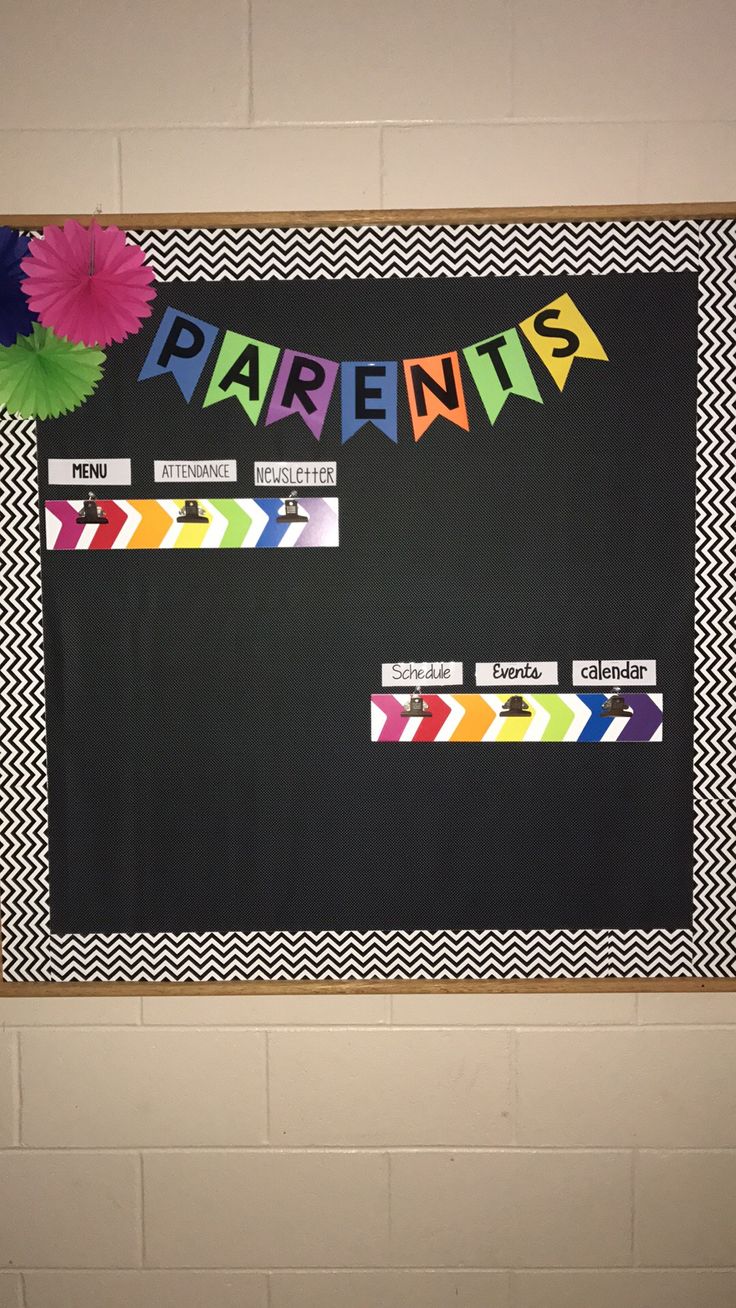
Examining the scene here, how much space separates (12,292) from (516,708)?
111 centimetres

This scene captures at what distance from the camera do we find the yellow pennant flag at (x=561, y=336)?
138cm

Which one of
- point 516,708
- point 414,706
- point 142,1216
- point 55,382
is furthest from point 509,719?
point 142,1216

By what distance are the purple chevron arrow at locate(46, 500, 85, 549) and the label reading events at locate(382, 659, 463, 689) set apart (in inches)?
22.2

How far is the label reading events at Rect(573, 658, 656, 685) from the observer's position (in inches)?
55.7

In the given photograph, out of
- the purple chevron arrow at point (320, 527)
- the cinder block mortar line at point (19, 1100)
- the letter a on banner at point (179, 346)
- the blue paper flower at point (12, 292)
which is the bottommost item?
the cinder block mortar line at point (19, 1100)

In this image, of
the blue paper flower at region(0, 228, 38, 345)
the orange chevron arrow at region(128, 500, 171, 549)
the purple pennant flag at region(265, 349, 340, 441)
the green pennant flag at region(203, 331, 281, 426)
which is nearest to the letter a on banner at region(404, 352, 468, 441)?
the purple pennant flag at region(265, 349, 340, 441)

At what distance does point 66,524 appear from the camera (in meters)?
1.40

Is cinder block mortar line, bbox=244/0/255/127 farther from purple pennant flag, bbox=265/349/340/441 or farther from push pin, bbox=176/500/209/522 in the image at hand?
push pin, bbox=176/500/209/522

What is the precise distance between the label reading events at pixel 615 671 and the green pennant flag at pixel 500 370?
45 cm

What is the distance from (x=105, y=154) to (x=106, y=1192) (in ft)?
5.81

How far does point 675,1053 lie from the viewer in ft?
4.75

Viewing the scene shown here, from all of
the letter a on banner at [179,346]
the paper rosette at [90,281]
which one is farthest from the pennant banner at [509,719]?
the paper rosette at [90,281]

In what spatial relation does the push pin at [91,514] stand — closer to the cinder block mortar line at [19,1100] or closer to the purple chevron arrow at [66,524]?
the purple chevron arrow at [66,524]

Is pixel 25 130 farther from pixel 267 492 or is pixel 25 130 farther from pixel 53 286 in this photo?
pixel 267 492
